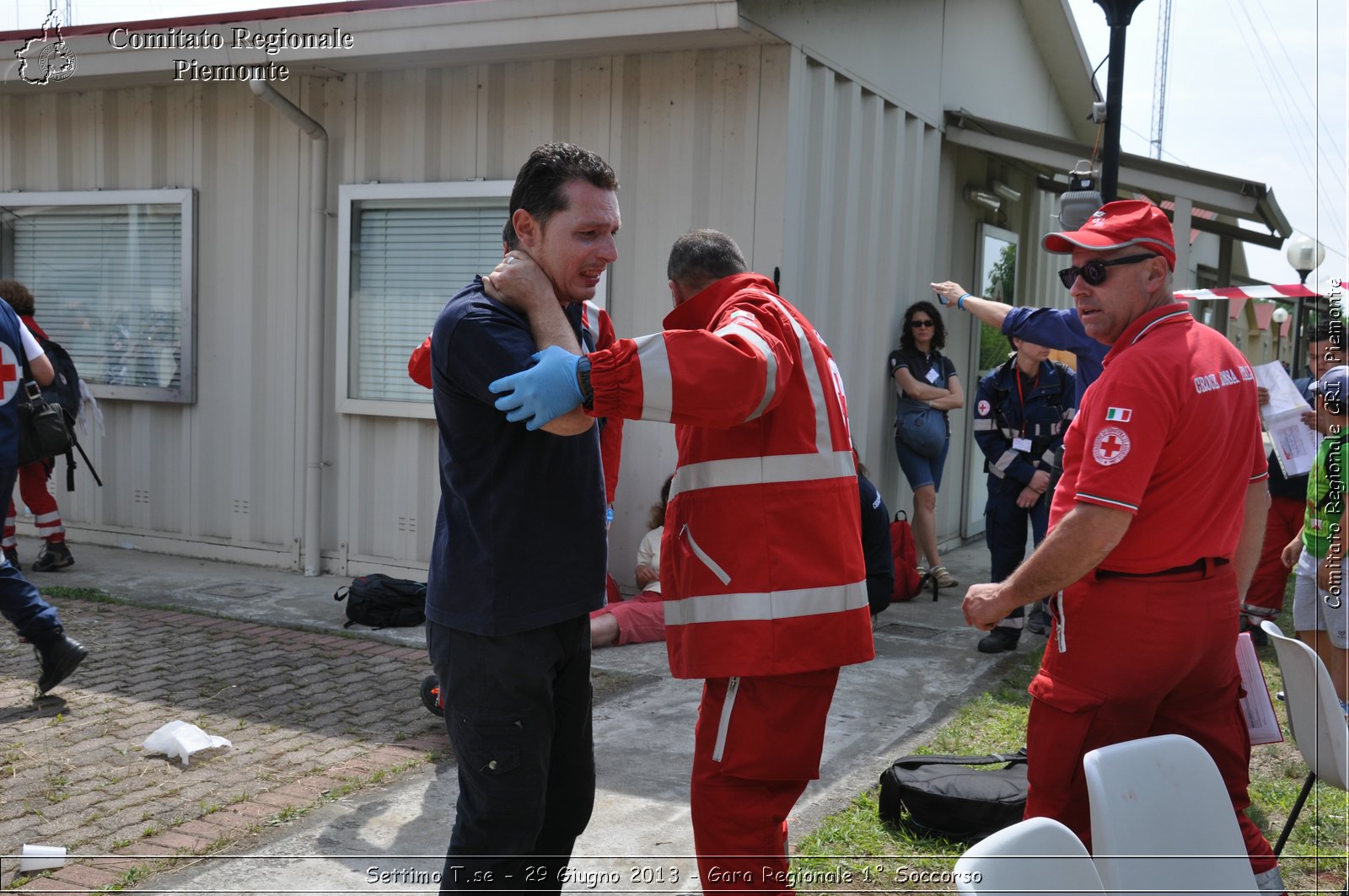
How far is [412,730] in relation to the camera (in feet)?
17.7

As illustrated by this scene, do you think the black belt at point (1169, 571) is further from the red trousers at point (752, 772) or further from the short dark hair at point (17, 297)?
the short dark hair at point (17, 297)

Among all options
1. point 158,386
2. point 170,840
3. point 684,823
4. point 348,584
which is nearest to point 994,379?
point 684,823

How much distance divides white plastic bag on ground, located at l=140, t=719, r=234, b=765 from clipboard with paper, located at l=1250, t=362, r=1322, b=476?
559 cm

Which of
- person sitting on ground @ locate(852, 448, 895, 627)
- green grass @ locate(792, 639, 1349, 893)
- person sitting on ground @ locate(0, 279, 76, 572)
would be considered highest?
person sitting on ground @ locate(852, 448, 895, 627)

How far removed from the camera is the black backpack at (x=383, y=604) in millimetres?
7289

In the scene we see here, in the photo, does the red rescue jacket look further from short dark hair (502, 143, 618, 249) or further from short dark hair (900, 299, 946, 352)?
short dark hair (900, 299, 946, 352)

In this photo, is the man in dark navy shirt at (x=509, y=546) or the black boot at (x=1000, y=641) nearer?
the man in dark navy shirt at (x=509, y=546)

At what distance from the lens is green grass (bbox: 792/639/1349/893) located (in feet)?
13.0

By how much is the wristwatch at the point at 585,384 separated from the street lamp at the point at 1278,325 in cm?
2744

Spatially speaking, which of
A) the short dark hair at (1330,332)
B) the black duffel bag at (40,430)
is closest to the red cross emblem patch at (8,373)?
the black duffel bag at (40,430)

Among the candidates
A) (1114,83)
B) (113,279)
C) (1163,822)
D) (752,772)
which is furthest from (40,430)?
(1163,822)

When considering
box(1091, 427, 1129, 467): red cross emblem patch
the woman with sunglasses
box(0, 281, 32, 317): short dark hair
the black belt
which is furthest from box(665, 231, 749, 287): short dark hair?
box(0, 281, 32, 317): short dark hair

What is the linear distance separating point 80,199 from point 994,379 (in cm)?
751

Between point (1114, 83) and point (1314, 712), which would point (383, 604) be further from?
point (1314, 712)
